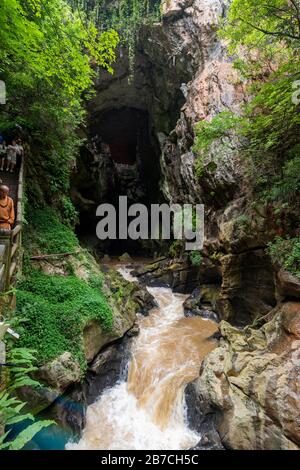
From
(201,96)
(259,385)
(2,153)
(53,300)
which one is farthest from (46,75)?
(201,96)

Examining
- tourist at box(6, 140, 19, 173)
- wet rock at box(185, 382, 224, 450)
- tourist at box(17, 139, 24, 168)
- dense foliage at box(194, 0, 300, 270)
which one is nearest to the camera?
wet rock at box(185, 382, 224, 450)

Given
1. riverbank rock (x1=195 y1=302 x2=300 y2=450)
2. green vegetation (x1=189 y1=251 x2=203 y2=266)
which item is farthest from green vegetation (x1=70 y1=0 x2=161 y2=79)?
riverbank rock (x1=195 y1=302 x2=300 y2=450)

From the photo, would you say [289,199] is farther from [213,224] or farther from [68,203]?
[68,203]

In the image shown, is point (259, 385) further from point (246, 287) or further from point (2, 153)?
point (2, 153)

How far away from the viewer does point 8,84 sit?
22.3ft

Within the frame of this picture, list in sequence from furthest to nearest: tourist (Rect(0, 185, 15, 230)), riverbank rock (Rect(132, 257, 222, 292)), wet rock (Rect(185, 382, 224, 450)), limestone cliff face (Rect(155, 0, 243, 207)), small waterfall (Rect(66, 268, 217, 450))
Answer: riverbank rock (Rect(132, 257, 222, 292))
limestone cliff face (Rect(155, 0, 243, 207))
small waterfall (Rect(66, 268, 217, 450))
tourist (Rect(0, 185, 15, 230))
wet rock (Rect(185, 382, 224, 450))

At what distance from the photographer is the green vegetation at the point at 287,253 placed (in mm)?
6488

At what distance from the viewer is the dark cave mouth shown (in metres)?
22.8

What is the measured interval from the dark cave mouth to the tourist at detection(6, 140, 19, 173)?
39.8ft

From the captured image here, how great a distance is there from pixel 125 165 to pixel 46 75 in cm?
2107

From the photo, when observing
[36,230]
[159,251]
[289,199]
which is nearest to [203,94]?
[289,199]

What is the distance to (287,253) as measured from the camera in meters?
6.86

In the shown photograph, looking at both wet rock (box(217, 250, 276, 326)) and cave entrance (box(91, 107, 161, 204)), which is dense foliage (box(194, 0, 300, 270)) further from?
cave entrance (box(91, 107, 161, 204))

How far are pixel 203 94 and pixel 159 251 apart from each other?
1210 cm
